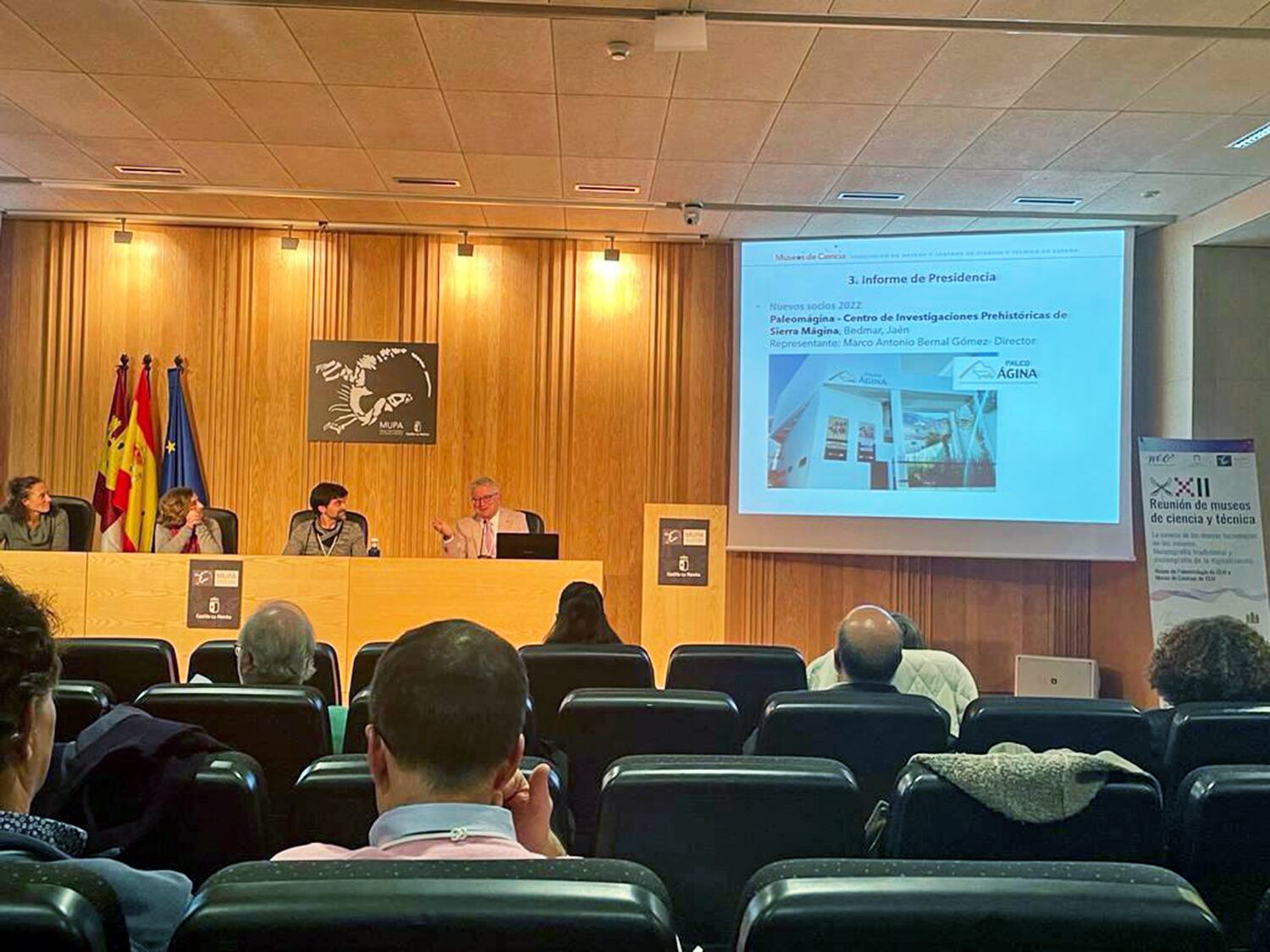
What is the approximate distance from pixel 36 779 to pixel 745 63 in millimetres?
4446

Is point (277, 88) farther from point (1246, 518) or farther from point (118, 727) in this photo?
point (1246, 518)

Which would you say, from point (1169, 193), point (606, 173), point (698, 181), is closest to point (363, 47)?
point (606, 173)

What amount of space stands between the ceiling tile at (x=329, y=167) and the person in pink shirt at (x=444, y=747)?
565 cm

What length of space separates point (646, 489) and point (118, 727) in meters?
6.96

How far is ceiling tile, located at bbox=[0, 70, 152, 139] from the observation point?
5.47 m

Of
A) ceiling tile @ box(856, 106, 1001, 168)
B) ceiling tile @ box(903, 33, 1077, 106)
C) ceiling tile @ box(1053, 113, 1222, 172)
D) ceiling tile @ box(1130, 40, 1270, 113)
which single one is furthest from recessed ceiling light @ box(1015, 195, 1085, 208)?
ceiling tile @ box(903, 33, 1077, 106)

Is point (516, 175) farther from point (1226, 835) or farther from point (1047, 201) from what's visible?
point (1226, 835)

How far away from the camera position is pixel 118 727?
177 cm

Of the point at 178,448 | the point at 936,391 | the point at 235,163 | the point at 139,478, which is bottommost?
the point at 139,478

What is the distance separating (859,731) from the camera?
8.84 feet

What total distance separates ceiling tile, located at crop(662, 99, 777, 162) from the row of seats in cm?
497

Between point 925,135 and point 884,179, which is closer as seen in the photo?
point 925,135

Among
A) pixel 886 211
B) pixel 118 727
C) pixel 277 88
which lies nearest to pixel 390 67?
pixel 277 88

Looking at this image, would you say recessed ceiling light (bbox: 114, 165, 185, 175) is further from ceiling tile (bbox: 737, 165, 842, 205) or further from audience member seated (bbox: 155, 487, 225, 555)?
ceiling tile (bbox: 737, 165, 842, 205)
